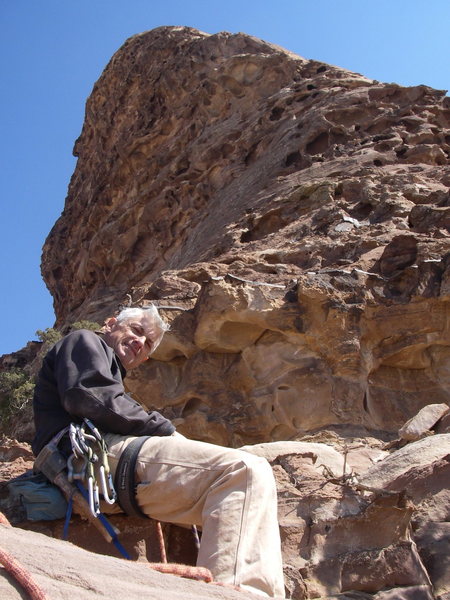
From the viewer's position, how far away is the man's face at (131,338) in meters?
4.09

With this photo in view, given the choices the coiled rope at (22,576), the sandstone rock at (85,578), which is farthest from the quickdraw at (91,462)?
the coiled rope at (22,576)

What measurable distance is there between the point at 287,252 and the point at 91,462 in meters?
7.15

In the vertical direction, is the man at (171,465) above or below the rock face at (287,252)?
below

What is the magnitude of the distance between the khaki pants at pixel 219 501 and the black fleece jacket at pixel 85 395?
0.12 m

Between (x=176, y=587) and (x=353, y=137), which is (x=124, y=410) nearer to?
(x=176, y=587)

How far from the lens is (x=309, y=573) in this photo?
12.6 ft

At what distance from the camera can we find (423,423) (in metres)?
5.95

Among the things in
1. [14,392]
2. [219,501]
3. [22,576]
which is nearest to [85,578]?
[22,576]

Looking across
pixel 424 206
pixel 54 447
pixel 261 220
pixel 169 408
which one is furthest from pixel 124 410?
pixel 261 220

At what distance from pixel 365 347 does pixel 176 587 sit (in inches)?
240

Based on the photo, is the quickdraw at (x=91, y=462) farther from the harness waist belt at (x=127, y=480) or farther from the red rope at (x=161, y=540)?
the red rope at (x=161, y=540)

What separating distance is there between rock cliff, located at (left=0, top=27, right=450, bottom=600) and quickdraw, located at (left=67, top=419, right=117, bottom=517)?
471mm

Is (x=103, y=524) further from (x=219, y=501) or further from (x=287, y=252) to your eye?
(x=287, y=252)

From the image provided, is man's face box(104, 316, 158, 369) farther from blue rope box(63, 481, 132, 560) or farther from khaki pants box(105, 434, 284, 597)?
blue rope box(63, 481, 132, 560)
